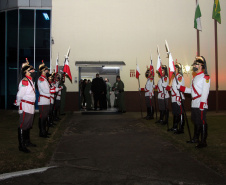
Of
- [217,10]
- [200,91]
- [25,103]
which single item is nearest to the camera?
[25,103]

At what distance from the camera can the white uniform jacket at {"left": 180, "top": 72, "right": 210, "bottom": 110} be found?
242 inches

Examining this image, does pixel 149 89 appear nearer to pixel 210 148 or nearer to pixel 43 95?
pixel 43 95

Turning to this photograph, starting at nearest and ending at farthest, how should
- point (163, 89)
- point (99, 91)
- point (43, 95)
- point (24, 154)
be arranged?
point (24, 154) → point (43, 95) → point (163, 89) → point (99, 91)

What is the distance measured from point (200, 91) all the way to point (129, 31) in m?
10.8

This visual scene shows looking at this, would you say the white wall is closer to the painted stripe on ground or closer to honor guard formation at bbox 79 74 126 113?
honor guard formation at bbox 79 74 126 113

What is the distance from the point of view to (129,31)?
16469mm

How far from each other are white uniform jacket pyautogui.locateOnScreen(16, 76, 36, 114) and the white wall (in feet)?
31.9

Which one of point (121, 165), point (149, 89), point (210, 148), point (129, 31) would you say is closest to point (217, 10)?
point (129, 31)

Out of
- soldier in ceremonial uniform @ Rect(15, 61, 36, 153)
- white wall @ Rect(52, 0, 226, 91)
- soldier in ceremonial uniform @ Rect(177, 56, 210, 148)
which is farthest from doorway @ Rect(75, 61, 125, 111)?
soldier in ceremonial uniform @ Rect(177, 56, 210, 148)

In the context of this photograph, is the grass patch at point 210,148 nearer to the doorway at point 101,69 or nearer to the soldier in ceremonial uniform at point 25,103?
the soldier in ceremonial uniform at point 25,103

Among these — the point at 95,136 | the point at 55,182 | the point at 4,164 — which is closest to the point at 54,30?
the point at 95,136

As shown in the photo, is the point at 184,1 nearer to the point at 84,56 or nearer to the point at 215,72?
the point at 215,72

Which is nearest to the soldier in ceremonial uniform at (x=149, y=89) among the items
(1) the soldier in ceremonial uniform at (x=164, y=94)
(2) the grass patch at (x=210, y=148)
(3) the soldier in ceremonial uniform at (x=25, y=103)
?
(1) the soldier in ceremonial uniform at (x=164, y=94)

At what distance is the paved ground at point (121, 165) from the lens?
4133 millimetres
